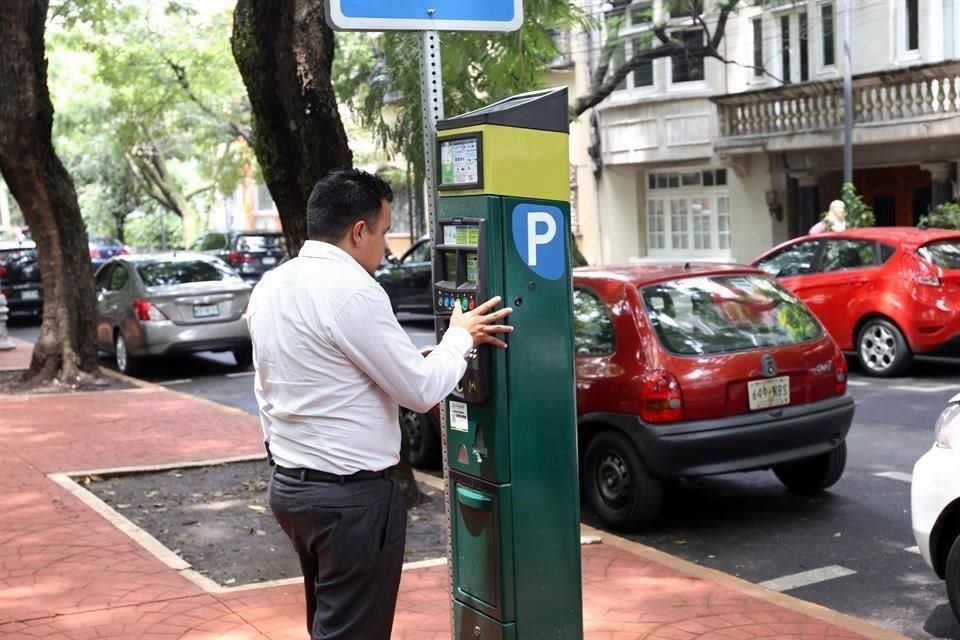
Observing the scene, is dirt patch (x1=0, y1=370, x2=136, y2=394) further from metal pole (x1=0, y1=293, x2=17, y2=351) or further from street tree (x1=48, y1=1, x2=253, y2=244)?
street tree (x1=48, y1=1, x2=253, y2=244)

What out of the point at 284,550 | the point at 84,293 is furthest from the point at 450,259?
the point at 84,293

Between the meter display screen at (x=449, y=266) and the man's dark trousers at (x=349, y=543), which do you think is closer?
the man's dark trousers at (x=349, y=543)

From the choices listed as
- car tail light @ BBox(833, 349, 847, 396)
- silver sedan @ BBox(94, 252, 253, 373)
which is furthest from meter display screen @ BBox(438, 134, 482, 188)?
silver sedan @ BBox(94, 252, 253, 373)

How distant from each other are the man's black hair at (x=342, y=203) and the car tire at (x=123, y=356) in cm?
1233

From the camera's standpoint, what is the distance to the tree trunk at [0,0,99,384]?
12.5 meters

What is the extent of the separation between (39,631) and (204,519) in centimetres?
224

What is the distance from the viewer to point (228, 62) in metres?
29.3

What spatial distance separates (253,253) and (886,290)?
16948 mm

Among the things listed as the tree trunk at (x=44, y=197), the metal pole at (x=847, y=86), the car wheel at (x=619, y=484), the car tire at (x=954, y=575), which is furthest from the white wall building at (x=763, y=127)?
the car tire at (x=954, y=575)

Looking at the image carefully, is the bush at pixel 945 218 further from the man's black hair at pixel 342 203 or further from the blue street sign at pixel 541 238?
the man's black hair at pixel 342 203

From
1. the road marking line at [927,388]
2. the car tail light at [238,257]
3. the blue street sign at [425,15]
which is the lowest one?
the road marking line at [927,388]

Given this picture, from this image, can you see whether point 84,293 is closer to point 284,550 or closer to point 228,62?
point 284,550

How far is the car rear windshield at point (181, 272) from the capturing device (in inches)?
609

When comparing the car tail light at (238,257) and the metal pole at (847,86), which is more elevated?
the metal pole at (847,86)
